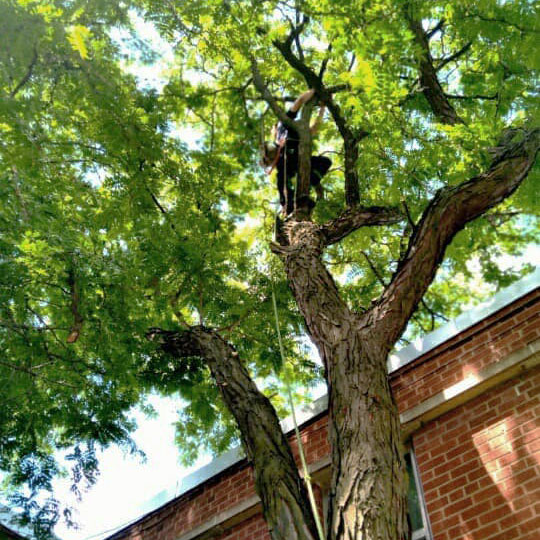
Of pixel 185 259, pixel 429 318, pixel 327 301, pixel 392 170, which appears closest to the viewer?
pixel 327 301

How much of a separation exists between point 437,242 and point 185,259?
276 cm

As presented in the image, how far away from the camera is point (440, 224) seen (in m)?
4.19

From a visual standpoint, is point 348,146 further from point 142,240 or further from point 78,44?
point 78,44

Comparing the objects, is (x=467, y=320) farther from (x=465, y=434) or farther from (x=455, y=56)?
(x=455, y=56)

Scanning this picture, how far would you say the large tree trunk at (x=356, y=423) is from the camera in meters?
2.73

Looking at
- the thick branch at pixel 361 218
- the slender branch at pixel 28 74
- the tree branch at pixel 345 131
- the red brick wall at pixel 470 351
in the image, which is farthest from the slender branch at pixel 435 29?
the slender branch at pixel 28 74

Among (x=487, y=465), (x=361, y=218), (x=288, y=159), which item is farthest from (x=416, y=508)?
(x=288, y=159)

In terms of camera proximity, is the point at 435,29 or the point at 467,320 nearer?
the point at 467,320

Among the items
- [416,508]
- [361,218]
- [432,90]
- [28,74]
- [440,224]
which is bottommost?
[416,508]

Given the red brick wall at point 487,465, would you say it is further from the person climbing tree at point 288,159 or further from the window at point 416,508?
the person climbing tree at point 288,159

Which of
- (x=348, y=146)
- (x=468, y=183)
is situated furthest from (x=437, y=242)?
(x=348, y=146)

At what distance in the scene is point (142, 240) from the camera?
615 centimetres

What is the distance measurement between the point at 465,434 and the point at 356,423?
5.66 feet

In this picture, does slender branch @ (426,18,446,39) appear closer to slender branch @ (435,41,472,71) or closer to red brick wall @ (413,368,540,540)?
slender branch @ (435,41,472,71)
